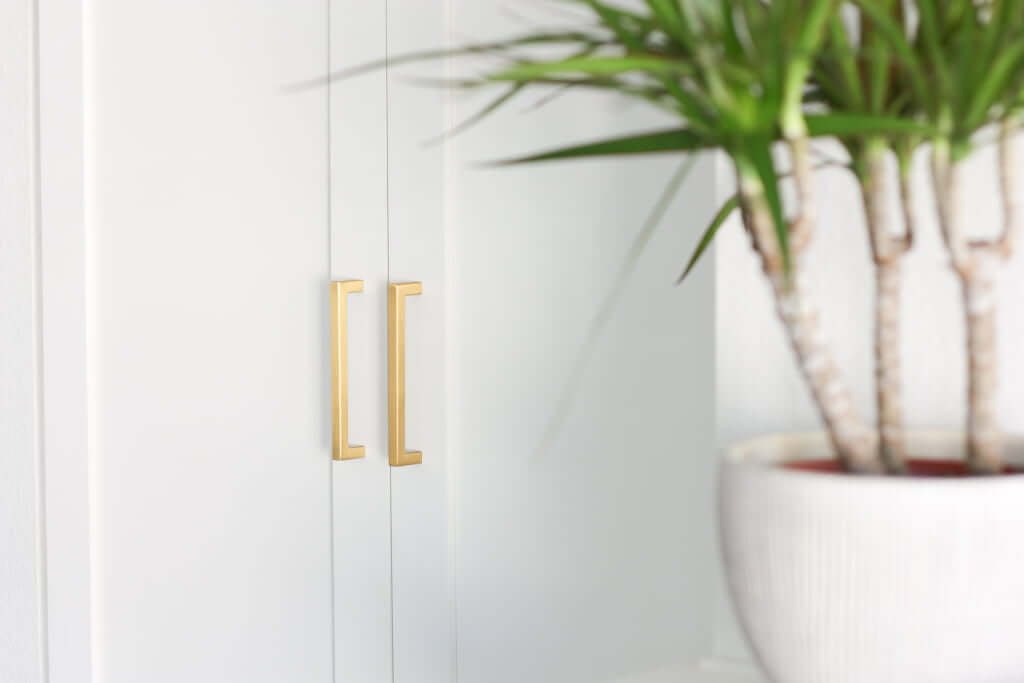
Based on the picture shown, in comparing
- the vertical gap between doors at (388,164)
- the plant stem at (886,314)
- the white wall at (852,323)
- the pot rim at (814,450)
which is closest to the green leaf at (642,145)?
the plant stem at (886,314)

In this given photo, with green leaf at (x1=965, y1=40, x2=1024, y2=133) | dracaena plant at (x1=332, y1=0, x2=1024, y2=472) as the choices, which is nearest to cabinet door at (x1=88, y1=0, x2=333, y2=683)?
dracaena plant at (x1=332, y1=0, x2=1024, y2=472)

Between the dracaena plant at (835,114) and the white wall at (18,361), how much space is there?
38.3 inches

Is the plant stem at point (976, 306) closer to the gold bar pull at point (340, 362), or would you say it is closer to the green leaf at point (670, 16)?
the green leaf at point (670, 16)

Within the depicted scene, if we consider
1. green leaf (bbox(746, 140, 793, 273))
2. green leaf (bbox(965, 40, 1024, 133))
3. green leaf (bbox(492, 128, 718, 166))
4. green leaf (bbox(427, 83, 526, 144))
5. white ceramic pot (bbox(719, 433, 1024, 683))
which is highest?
green leaf (bbox(427, 83, 526, 144))

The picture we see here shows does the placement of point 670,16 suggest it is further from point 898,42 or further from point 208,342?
point 208,342

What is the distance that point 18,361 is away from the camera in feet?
5.59

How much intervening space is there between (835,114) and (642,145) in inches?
5.2

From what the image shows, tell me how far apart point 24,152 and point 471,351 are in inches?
28.9

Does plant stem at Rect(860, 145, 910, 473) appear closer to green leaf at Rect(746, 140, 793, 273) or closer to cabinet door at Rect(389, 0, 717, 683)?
green leaf at Rect(746, 140, 793, 273)

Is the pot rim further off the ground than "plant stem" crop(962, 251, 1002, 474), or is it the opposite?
"plant stem" crop(962, 251, 1002, 474)

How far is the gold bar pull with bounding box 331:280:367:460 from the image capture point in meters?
1.90

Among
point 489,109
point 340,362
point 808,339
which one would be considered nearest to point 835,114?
point 808,339

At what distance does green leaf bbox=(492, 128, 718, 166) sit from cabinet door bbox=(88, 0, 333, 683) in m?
0.98

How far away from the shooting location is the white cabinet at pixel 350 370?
5.70 feet
